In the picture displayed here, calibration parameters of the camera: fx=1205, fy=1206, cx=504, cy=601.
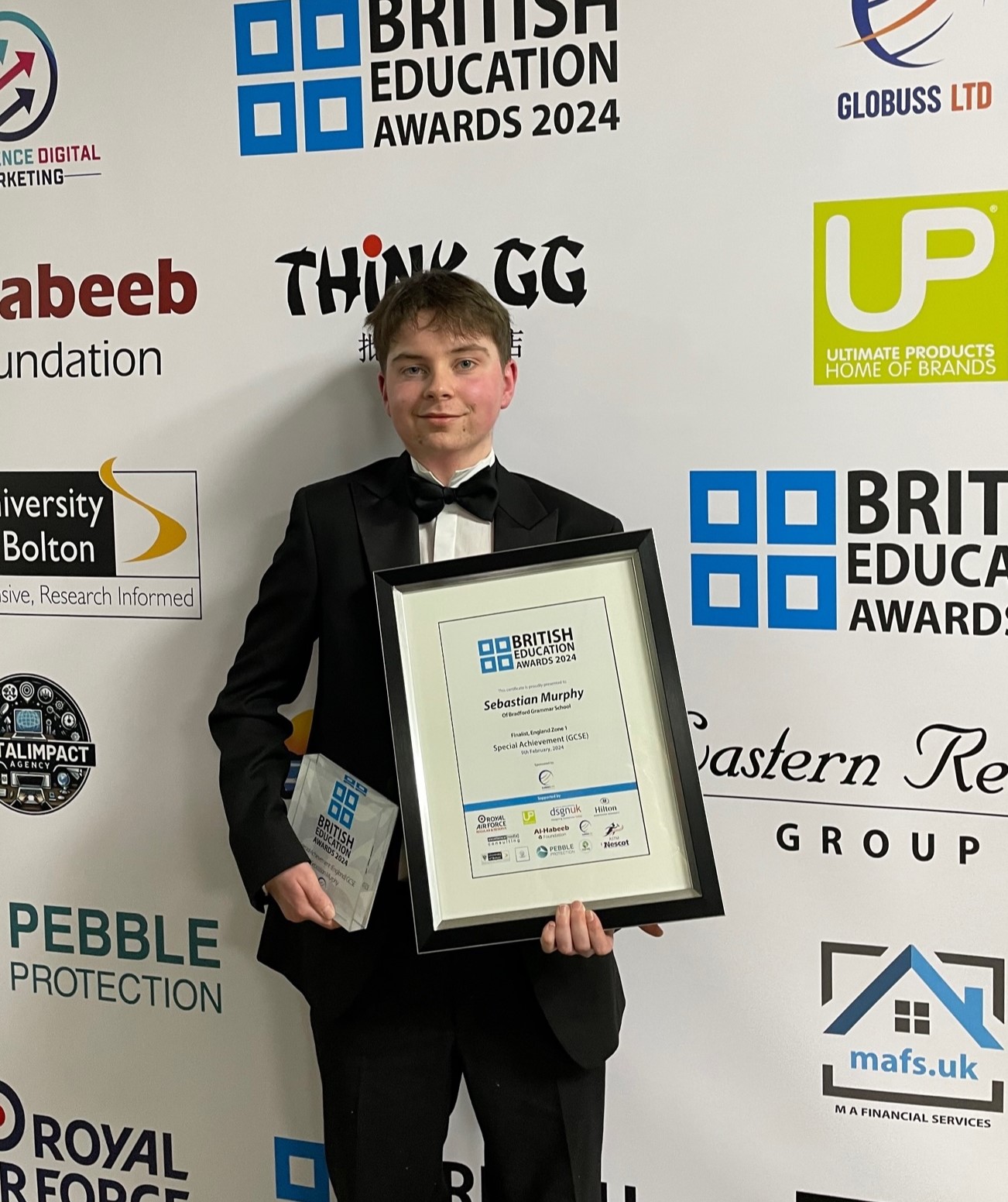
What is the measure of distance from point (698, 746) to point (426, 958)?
515 millimetres

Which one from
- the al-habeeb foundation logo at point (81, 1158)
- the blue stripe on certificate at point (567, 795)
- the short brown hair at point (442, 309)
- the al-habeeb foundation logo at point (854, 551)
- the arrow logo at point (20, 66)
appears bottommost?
the al-habeeb foundation logo at point (81, 1158)

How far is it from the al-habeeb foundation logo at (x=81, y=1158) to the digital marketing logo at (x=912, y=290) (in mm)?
1746

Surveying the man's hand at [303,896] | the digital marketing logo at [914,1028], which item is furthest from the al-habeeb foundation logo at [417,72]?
the digital marketing logo at [914,1028]

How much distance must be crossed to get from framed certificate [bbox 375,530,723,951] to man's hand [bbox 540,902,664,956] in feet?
0.06

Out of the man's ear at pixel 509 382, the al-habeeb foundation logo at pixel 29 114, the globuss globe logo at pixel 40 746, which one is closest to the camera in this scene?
the man's ear at pixel 509 382

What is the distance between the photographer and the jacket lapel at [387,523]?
1.68 metres

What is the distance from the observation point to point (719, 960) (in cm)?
186

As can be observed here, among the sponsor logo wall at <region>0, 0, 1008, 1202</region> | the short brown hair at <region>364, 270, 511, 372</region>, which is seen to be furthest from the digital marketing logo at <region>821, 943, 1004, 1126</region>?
the short brown hair at <region>364, 270, 511, 372</region>

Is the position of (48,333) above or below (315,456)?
above

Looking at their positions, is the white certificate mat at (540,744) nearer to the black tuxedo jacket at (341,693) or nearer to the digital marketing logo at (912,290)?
the black tuxedo jacket at (341,693)

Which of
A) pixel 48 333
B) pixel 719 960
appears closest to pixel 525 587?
pixel 719 960

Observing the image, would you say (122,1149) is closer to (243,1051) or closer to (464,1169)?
(243,1051)

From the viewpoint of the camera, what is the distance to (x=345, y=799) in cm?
165

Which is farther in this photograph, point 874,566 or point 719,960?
point 719,960
